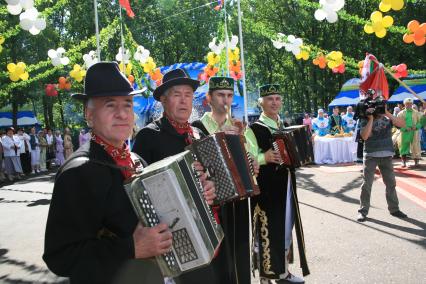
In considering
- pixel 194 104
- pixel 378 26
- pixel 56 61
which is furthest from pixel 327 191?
pixel 194 104

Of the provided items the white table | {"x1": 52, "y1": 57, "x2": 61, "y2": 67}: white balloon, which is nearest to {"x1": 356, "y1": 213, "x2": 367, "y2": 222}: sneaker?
the white table

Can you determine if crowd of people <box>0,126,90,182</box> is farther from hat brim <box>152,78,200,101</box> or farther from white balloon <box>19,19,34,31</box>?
hat brim <box>152,78,200,101</box>

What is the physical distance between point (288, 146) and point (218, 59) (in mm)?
7946

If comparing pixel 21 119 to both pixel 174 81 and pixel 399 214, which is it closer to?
pixel 399 214

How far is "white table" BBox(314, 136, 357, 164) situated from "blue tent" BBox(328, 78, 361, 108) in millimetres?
12634

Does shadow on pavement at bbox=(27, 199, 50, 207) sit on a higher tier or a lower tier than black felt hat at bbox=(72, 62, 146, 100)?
lower

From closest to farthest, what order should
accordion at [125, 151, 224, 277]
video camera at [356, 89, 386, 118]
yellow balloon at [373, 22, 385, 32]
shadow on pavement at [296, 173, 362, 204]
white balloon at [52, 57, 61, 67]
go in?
accordion at [125, 151, 224, 277], video camera at [356, 89, 386, 118], shadow on pavement at [296, 173, 362, 204], yellow balloon at [373, 22, 385, 32], white balloon at [52, 57, 61, 67]

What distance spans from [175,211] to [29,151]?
59.7 feet

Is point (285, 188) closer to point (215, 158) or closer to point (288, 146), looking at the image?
point (288, 146)

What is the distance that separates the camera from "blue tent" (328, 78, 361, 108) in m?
27.2

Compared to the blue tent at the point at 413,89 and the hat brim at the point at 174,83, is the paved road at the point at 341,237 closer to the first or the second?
the hat brim at the point at 174,83

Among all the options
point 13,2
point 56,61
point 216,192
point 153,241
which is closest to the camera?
point 153,241

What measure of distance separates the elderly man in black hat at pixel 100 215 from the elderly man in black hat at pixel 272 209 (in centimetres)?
241

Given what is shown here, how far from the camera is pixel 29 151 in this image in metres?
18.1
